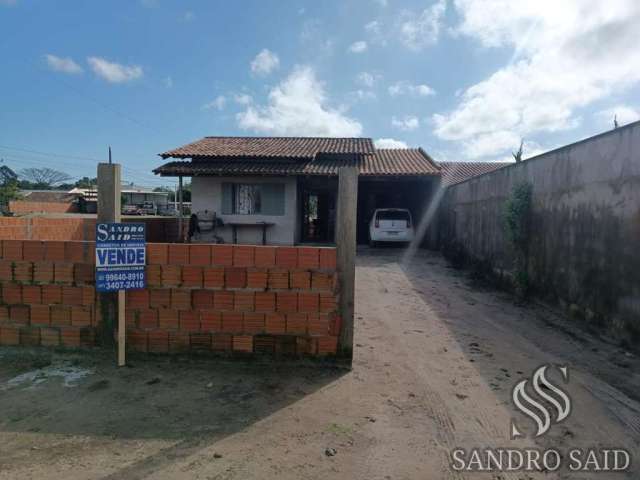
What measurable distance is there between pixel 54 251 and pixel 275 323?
2350 mm

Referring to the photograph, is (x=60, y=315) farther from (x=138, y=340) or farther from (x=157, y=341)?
(x=157, y=341)

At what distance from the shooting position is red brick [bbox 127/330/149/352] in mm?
3889

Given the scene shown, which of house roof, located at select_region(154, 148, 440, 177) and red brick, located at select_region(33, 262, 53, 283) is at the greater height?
house roof, located at select_region(154, 148, 440, 177)

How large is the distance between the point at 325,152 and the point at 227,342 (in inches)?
509

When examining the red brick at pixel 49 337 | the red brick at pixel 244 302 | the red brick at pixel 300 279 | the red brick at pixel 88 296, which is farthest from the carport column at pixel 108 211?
the red brick at pixel 300 279

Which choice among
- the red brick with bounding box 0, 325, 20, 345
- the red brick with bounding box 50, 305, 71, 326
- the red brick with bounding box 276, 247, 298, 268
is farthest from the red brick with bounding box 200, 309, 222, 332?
the red brick with bounding box 0, 325, 20, 345

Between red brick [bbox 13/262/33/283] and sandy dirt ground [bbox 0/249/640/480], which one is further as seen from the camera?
red brick [bbox 13/262/33/283]

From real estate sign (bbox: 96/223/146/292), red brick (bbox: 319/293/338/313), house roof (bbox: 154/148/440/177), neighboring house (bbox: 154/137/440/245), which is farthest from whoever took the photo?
neighboring house (bbox: 154/137/440/245)

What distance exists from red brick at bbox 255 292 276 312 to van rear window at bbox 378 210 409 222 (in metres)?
10.5

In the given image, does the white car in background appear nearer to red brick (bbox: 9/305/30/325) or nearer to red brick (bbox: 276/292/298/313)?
red brick (bbox: 276/292/298/313)

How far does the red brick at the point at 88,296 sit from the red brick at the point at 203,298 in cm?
102

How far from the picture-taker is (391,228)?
539 inches

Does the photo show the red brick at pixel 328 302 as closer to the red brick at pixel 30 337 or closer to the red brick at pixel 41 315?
the red brick at pixel 41 315

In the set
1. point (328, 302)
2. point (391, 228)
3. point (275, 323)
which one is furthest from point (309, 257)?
point (391, 228)
